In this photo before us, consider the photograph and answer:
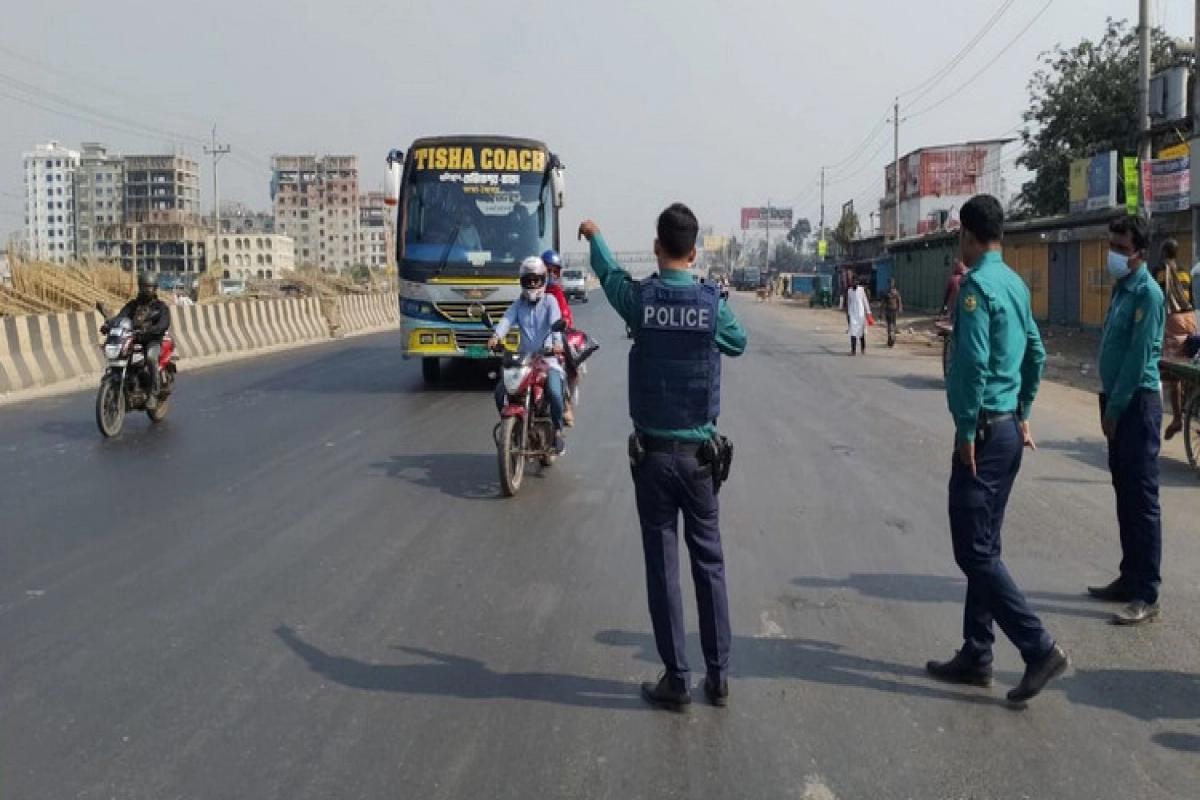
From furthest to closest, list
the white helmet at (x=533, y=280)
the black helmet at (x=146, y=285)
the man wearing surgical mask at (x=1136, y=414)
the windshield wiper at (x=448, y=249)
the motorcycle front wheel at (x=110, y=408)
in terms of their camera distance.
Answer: the windshield wiper at (x=448, y=249)
the black helmet at (x=146, y=285)
the motorcycle front wheel at (x=110, y=408)
the white helmet at (x=533, y=280)
the man wearing surgical mask at (x=1136, y=414)

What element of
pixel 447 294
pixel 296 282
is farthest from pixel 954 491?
pixel 296 282

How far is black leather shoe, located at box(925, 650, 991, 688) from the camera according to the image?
4.50 metres

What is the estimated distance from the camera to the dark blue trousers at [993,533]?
4.29 meters

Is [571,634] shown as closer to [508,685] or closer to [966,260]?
[508,685]

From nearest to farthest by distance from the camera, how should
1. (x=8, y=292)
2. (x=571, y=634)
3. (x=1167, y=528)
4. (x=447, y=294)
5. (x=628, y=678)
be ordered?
1. (x=628, y=678)
2. (x=571, y=634)
3. (x=1167, y=528)
4. (x=447, y=294)
5. (x=8, y=292)

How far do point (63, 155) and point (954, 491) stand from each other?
12052 centimetres

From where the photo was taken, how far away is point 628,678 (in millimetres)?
4555

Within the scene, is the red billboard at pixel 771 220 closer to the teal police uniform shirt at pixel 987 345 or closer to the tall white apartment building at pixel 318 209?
the tall white apartment building at pixel 318 209

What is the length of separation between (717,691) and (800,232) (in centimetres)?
16065

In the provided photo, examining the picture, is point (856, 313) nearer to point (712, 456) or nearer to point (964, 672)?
point (964, 672)

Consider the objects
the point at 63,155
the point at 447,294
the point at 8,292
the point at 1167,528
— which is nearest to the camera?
the point at 1167,528

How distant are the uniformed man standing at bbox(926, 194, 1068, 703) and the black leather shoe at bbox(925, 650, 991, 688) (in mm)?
161

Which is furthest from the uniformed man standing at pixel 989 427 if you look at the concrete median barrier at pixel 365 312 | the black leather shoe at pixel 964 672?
the concrete median barrier at pixel 365 312

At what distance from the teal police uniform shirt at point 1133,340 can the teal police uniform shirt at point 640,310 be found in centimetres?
223
